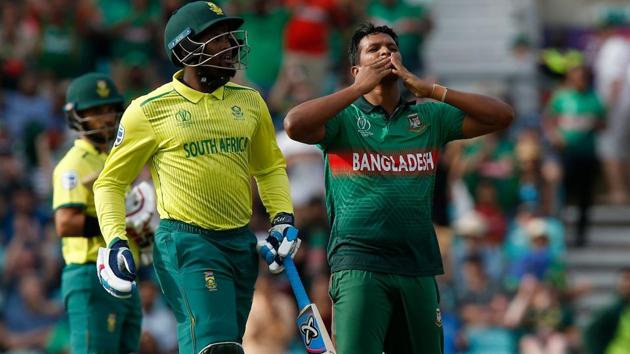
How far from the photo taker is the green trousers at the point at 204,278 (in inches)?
327

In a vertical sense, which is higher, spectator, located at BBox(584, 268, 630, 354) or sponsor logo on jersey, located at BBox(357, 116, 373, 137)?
sponsor logo on jersey, located at BBox(357, 116, 373, 137)

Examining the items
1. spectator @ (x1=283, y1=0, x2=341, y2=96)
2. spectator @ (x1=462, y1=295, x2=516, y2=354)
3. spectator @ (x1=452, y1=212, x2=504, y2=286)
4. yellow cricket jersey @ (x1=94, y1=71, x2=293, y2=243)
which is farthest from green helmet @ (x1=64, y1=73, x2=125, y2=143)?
spectator @ (x1=283, y1=0, x2=341, y2=96)

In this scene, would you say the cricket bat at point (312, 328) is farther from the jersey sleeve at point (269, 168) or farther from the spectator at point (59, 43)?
the spectator at point (59, 43)

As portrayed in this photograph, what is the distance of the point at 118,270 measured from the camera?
27.3 feet

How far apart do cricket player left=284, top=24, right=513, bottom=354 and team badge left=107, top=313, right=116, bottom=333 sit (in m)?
1.97

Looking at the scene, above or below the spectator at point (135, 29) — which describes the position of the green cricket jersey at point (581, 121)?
below

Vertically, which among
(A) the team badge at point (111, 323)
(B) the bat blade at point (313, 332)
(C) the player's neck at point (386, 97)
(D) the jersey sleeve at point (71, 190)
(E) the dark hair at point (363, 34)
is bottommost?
(A) the team badge at point (111, 323)

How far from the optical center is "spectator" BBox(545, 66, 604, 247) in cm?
1759

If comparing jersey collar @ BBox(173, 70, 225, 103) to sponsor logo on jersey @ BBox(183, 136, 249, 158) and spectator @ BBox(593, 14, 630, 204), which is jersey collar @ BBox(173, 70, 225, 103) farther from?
spectator @ BBox(593, 14, 630, 204)

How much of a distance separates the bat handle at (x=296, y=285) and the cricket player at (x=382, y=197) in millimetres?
163

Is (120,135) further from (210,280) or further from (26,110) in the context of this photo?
(26,110)

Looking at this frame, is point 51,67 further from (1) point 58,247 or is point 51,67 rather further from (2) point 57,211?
(2) point 57,211

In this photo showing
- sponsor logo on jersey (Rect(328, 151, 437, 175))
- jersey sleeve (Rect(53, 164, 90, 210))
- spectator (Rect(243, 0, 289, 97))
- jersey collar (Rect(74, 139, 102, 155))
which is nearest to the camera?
sponsor logo on jersey (Rect(328, 151, 437, 175))

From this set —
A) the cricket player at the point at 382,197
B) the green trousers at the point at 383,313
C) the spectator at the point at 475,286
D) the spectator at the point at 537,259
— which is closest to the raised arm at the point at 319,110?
the cricket player at the point at 382,197
